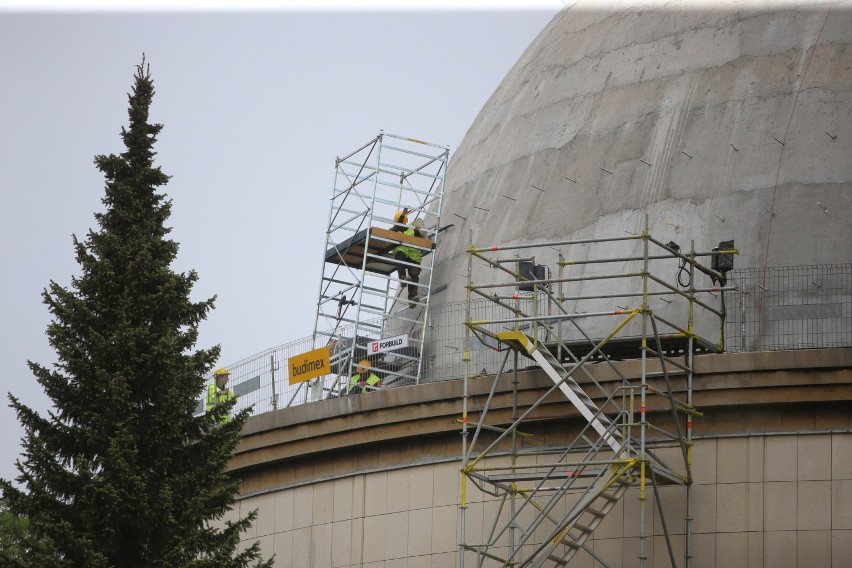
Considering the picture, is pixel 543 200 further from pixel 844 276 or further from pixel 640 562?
pixel 640 562

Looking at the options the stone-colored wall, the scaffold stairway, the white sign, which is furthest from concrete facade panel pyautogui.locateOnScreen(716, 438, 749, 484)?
the white sign

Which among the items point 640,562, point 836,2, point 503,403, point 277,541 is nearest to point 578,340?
point 503,403

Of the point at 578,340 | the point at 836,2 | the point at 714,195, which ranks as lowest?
the point at 578,340

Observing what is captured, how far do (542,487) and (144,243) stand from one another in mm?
7341

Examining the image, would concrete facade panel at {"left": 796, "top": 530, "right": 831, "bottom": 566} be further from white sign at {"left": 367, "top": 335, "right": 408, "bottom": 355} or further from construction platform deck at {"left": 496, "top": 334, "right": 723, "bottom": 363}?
white sign at {"left": 367, "top": 335, "right": 408, "bottom": 355}

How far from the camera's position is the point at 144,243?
78.1ft

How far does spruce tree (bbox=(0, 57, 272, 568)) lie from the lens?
22406 mm

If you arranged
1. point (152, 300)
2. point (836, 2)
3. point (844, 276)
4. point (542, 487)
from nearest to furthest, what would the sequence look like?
point (152, 300) < point (542, 487) < point (844, 276) < point (836, 2)

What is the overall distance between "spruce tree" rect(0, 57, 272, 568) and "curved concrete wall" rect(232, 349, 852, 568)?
4.08m

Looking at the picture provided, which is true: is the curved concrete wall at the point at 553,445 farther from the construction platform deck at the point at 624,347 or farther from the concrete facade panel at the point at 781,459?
the construction platform deck at the point at 624,347

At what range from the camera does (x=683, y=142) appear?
101ft

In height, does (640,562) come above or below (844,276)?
below

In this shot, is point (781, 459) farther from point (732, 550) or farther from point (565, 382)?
point (565, 382)

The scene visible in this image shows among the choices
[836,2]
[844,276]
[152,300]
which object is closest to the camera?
[152,300]
